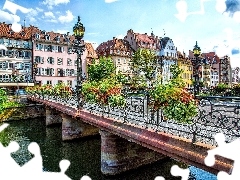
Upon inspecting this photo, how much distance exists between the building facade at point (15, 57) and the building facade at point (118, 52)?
53.0 ft

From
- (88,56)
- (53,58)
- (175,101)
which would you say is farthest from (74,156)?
(88,56)

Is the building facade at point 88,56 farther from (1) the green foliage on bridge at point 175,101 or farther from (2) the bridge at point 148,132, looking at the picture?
(1) the green foliage on bridge at point 175,101

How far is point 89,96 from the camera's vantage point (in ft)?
52.6

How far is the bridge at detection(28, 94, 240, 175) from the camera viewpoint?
792 cm

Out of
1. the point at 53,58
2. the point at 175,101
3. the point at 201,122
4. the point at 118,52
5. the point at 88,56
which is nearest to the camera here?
the point at 175,101

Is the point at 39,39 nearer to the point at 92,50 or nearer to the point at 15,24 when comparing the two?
the point at 92,50

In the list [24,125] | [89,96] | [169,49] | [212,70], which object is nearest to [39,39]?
[24,125]

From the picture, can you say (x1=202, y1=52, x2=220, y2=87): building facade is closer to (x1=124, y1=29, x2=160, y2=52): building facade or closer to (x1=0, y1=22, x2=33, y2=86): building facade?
(x1=124, y1=29, x2=160, y2=52): building facade

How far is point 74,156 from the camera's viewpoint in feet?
64.4

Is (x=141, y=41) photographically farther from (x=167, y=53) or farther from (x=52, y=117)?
(x=52, y=117)

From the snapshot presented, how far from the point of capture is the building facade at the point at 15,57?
162ft

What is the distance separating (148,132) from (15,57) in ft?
148

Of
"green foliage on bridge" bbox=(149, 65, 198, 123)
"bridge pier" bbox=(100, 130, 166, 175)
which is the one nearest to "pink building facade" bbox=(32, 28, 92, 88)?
"bridge pier" bbox=(100, 130, 166, 175)

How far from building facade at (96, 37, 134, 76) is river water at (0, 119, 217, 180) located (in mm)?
32320
